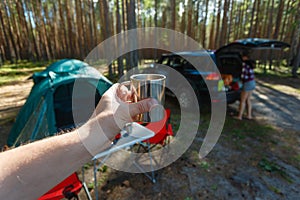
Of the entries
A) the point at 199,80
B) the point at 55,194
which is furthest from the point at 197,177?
the point at 199,80

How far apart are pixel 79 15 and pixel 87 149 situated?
19442 mm

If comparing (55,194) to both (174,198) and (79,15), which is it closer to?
(174,198)

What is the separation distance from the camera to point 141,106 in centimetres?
100

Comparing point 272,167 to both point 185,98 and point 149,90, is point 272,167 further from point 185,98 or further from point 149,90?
point 149,90

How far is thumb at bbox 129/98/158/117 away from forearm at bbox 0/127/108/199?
1.03 ft

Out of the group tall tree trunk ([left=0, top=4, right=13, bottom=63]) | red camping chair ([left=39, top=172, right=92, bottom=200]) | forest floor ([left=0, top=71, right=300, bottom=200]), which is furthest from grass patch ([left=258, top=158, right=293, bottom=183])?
tall tree trunk ([left=0, top=4, right=13, bottom=63])

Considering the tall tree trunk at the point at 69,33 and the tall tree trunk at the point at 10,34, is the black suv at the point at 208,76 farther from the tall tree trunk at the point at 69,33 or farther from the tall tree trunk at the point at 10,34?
the tall tree trunk at the point at 10,34

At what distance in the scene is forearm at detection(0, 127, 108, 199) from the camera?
0.72m

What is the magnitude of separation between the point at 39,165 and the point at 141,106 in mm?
550

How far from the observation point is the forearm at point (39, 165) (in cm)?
72

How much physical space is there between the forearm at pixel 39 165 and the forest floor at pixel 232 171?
5.68ft

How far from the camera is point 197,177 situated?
8.46 ft

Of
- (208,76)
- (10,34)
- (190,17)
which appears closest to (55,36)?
(10,34)

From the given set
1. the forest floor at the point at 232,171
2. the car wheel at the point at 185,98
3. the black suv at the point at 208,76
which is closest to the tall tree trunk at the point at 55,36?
the forest floor at the point at 232,171
